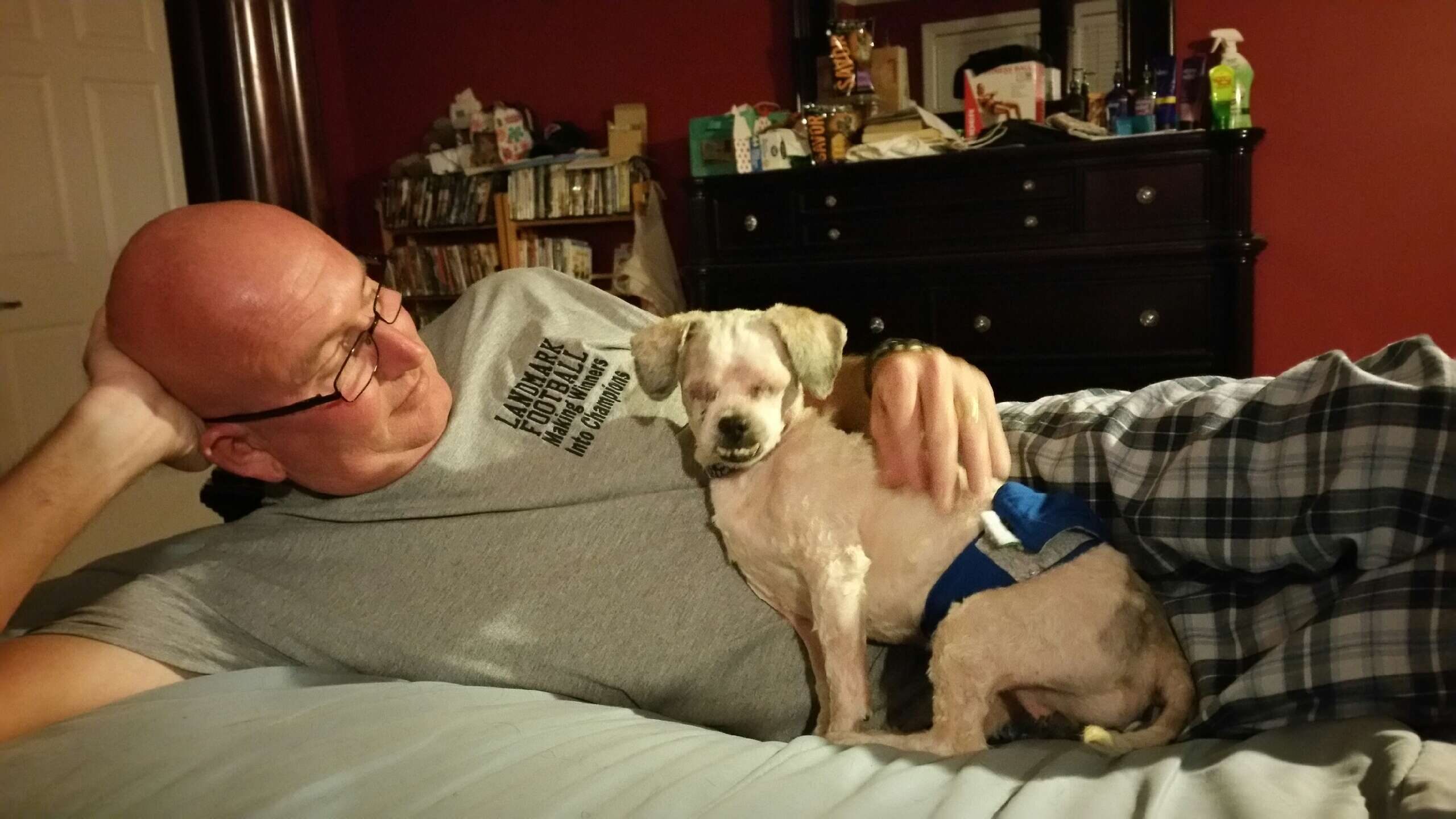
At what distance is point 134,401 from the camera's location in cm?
132

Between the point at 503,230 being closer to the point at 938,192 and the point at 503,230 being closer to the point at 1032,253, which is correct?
the point at 938,192

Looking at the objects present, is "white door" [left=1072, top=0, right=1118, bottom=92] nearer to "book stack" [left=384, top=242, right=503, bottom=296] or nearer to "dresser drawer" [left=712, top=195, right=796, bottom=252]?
"dresser drawer" [left=712, top=195, right=796, bottom=252]

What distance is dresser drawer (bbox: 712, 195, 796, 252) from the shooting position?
4.00m

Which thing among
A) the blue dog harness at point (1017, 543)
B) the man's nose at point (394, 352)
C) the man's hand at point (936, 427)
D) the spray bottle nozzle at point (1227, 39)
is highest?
the spray bottle nozzle at point (1227, 39)

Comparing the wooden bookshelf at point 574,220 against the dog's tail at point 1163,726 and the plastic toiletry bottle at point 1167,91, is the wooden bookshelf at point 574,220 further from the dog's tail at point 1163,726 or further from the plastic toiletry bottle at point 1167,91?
the dog's tail at point 1163,726

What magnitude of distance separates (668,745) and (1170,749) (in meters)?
0.55

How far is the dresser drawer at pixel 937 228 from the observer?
141 inches

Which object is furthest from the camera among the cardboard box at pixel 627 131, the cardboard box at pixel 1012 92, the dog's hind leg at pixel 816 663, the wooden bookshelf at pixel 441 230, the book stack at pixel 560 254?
the wooden bookshelf at pixel 441 230

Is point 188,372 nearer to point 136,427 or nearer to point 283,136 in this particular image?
point 136,427

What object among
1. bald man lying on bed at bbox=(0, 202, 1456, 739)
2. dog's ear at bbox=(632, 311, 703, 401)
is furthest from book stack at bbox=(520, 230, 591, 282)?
dog's ear at bbox=(632, 311, 703, 401)

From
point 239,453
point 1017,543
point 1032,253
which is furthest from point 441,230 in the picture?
point 1017,543

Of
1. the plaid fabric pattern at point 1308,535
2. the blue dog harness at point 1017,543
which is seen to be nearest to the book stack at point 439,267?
the blue dog harness at point 1017,543

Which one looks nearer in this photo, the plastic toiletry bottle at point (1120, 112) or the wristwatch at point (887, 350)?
the wristwatch at point (887, 350)

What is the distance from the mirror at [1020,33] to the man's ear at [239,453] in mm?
3320
